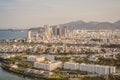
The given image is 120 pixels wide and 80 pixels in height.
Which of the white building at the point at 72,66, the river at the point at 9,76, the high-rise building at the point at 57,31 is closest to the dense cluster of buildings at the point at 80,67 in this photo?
the white building at the point at 72,66

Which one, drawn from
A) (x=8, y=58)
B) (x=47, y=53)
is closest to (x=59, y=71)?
Answer: (x=8, y=58)

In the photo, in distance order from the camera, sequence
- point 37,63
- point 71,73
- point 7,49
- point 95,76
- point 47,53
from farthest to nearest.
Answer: point 7,49
point 47,53
point 37,63
point 71,73
point 95,76

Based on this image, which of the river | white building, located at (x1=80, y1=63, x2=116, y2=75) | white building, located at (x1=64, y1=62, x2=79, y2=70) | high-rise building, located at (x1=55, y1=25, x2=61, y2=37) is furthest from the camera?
high-rise building, located at (x1=55, y1=25, x2=61, y2=37)

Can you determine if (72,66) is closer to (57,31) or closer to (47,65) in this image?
(47,65)

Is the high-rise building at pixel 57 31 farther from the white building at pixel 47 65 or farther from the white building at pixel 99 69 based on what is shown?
the white building at pixel 99 69

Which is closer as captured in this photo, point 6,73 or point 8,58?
point 6,73

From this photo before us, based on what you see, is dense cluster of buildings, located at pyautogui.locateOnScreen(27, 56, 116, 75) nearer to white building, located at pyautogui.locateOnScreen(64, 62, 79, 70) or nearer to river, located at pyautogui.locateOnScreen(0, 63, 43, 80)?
white building, located at pyautogui.locateOnScreen(64, 62, 79, 70)

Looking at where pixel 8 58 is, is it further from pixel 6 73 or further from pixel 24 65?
pixel 6 73

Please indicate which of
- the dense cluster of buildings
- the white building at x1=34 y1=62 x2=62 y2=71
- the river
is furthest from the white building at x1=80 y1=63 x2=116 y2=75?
the river

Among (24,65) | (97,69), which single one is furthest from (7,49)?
(97,69)

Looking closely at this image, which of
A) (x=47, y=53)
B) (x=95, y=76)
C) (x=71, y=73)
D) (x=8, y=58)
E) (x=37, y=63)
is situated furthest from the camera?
→ (x=47, y=53)
